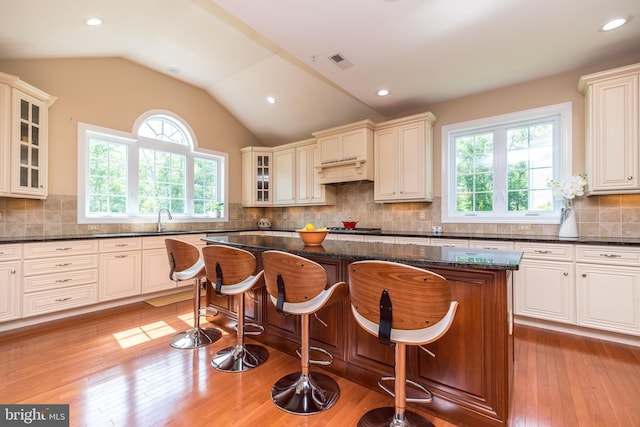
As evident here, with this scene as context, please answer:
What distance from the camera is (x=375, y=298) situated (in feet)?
4.42

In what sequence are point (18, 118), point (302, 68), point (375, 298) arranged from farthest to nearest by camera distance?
point (302, 68)
point (18, 118)
point (375, 298)

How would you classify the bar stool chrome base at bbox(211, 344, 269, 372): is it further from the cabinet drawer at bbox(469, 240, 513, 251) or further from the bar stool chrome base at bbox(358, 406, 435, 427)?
the cabinet drawer at bbox(469, 240, 513, 251)

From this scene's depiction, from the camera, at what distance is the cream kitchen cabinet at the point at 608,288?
8.02 ft

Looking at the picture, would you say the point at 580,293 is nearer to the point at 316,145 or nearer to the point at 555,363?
the point at 555,363

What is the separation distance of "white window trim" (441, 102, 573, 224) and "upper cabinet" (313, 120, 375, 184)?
40.8 inches

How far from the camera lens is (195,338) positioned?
257 cm

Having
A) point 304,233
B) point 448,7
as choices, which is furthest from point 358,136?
point 304,233

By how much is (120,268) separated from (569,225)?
5098mm

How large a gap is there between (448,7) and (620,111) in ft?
6.53

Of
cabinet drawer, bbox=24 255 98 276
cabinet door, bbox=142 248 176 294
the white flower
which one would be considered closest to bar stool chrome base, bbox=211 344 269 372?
cabinet door, bbox=142 248 176 294

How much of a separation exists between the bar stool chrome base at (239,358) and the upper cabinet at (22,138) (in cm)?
273

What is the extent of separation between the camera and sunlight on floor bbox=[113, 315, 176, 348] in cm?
261

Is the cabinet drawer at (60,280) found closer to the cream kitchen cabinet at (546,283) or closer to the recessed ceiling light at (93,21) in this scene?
the recessed ceiling light at (93,21)

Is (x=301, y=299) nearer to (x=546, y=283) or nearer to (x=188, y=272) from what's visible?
(x=188, y=272)
